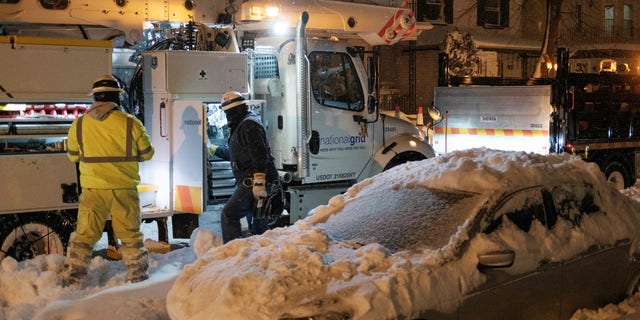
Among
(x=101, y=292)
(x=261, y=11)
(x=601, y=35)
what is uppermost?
(x=601, y=35)

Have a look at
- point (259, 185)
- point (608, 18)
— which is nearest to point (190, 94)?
point (259, 185)

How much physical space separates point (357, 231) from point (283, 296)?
4.20 ft

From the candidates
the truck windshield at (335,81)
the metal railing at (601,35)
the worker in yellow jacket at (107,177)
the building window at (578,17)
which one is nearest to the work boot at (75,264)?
the worker in yellow jacket at (107,177)

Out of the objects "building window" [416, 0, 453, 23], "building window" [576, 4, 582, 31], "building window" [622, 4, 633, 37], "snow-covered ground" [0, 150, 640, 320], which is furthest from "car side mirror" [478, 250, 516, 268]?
"building window" [622, 4, 633, 37]

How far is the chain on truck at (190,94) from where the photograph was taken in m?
7.97

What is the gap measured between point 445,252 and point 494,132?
8.10 meters

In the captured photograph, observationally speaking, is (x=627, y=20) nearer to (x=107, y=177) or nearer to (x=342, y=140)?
(x=342, y=140)

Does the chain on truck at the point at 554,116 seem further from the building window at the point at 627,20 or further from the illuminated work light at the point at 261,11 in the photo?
the building window at the point at 627,20

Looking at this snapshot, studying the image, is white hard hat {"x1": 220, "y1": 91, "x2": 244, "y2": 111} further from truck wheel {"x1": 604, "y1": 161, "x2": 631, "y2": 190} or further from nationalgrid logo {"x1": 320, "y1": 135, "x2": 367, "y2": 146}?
truck wheel {"x1": 604, "y1": 161, "x2": 631, "y2": 190}

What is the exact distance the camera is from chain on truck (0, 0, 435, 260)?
7969 mm

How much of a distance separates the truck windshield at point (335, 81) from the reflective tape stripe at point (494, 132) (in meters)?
3.39

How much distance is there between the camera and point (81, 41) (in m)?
8.23

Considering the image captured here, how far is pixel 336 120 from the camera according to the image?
9.98 meters

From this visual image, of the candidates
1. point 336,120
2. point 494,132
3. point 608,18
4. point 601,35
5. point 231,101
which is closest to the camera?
point 231,101
